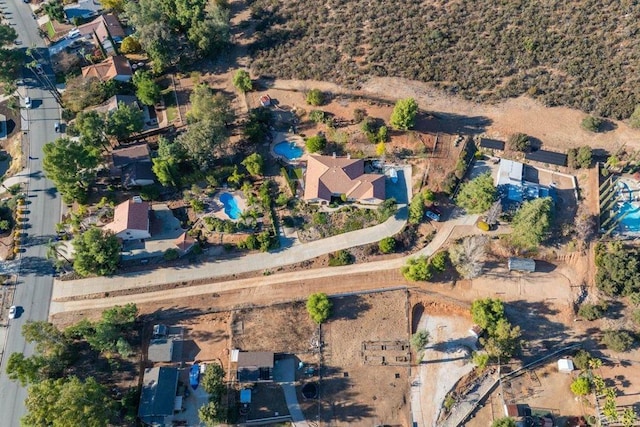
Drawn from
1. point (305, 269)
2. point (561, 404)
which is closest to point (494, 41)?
point (305, 269)

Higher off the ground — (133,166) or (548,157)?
(548,157)

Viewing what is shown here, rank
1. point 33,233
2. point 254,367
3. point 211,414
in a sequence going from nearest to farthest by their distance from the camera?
point 211,414 → point 254,367 → point 33,233

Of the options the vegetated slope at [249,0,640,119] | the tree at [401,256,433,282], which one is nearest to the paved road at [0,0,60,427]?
the vegetated slope at [249,0,640,119]

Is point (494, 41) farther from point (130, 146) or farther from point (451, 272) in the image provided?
point (130, 146)

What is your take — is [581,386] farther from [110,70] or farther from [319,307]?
[110,70]

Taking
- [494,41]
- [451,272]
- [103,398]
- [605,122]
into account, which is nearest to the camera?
[103,398]

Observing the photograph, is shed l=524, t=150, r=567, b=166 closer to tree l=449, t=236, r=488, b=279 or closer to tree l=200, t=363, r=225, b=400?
tree l=449, t=236, r=488, b=279

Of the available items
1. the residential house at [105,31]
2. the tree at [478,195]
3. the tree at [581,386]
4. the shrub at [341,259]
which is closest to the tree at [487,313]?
the tree at [581,386]

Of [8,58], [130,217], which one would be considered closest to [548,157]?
[130,217]
